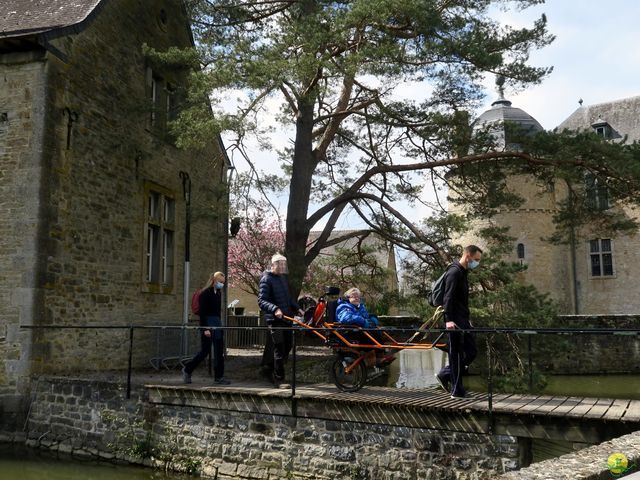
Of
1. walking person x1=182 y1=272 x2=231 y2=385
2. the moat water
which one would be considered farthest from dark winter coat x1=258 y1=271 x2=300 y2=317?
the moat water

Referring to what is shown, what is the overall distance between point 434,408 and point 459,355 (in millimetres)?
665

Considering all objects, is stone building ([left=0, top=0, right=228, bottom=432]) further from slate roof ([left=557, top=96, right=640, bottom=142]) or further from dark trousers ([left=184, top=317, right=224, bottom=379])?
slate roof ([left=557, top=96, right=640, bottom=142])

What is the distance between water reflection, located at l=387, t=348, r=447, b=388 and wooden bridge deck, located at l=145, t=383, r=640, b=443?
7640 mm

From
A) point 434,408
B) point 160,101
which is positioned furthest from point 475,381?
point 434,408

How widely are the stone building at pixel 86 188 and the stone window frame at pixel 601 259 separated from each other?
22671 mm

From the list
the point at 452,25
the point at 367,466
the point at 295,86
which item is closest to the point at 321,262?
the point at 295,86

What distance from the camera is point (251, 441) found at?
767 centimetres

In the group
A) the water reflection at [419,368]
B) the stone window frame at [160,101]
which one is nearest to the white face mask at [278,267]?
the stone window frame at [160,101]

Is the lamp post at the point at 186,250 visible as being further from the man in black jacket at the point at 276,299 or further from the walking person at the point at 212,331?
the man in black jacket at the point at 276,299

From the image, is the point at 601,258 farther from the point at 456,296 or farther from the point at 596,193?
the point at 456,296

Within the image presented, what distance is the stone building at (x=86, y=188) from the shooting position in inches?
→ 380

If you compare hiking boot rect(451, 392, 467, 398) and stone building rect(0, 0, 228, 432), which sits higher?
stone building rect(0, 0, 228, 432)

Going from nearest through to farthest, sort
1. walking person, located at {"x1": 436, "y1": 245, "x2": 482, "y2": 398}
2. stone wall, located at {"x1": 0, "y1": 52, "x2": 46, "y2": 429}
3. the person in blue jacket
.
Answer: walking person, located at {"x1": 436, "y1": 245, "x2": 482, "y2": 398}
the person in blue jacket
stone wall, located at {"x1": 0, "y1": 52, "x2": 46, "y2": 429}

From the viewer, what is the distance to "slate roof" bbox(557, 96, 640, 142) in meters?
Result: 29.7
